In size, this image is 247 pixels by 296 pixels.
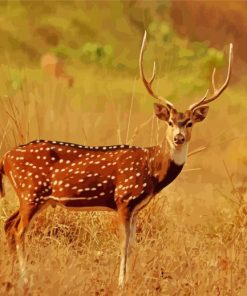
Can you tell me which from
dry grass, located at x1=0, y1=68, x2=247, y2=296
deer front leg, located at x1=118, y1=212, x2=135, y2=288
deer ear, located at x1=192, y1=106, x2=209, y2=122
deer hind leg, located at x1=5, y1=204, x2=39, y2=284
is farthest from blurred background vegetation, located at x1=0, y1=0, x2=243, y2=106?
deer front leg, located at x1=118, y1=212, x2=135, y2=288

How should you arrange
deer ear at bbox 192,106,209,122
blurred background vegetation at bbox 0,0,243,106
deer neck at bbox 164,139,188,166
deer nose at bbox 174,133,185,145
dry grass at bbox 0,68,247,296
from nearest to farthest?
dry grass at bbox 0,68,247,296 → deer nose at bbox 174,133,185,145 → deer neck at bbox 164,139,188,166 → deer ear at bbox 192,106,209,122 → blurred background vegetation at bbox 0,0,243,106

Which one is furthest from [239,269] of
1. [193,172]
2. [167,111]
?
[193,172]

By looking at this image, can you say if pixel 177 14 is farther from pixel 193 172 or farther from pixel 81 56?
pixel 193 172

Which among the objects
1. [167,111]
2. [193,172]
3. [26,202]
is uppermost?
[167,111]

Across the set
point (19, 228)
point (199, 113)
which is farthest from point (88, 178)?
point (199, 113)

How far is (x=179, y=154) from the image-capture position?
28.1 feet

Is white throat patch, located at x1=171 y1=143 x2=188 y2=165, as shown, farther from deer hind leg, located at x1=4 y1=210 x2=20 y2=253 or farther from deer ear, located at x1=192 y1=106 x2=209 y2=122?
deer hind leg, located at x1=4 y1=210 x2=20 y2=253

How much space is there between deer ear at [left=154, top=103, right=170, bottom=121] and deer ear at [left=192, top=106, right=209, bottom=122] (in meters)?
0.18

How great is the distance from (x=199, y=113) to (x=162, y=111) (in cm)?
25

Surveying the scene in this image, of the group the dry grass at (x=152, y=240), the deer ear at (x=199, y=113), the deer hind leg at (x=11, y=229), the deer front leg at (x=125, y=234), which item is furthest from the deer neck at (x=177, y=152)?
the deer hind leg at (x=11, y=229)

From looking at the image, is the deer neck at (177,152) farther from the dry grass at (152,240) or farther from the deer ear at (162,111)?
the dry grass at (152,240)

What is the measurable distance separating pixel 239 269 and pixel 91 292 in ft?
4.43

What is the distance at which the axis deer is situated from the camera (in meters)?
8.58

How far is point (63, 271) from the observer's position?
317 inches
